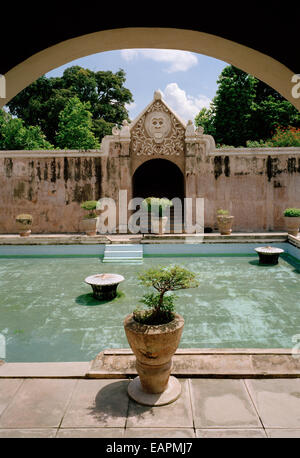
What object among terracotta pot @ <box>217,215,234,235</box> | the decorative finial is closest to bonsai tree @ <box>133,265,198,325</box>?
terracotta pot @ <box>217,215,234,235</box>

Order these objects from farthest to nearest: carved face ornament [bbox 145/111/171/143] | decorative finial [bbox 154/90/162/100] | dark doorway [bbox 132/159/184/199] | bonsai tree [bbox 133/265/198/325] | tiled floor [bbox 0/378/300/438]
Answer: dark doorway [bbox 132/159/184/199], carved face ornament [bbox 145/111/171/143], decorative finial [bbox 154/90/162/100], bonsai tree [bbox 133/265/198/325], tiled floor [bbox 0/378/300/438]

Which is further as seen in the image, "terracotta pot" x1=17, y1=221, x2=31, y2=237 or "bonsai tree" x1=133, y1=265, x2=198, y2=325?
"terracotta pot" x1=17, y1=221, x2=31, y2=237

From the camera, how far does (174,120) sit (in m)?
13.4

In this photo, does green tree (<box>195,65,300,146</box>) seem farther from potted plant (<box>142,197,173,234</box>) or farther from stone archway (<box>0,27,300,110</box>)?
stone archway (<box>0,27,300,110</box>)

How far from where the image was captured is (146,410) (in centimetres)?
318

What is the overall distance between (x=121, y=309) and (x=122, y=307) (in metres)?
0.11

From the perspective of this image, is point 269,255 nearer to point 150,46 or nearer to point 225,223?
point 225,223

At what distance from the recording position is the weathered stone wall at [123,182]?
13.6 metres

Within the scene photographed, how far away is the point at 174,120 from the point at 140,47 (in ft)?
38.6

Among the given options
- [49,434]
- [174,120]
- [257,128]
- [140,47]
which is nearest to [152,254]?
[174,120]

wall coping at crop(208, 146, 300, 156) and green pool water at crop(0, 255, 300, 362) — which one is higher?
wall coping at crop(208, 146, 300, 156)

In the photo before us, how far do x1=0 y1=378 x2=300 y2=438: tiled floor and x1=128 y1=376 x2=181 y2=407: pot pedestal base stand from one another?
0.05 m

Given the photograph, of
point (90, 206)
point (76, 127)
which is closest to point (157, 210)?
point (90, 206)

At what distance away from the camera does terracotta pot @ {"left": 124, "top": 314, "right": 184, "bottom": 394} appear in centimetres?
322
